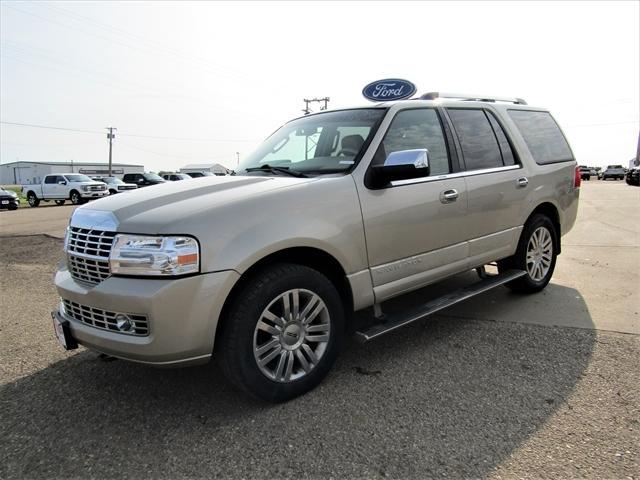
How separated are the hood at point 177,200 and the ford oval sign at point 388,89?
187 cm

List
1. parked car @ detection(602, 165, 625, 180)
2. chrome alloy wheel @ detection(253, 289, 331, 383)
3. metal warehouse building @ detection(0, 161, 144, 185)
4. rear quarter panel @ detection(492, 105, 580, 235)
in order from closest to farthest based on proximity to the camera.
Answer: chrome alloy wheel @ detection(253, 289, 331, 383), rear quarter panel @ detection(492, 105, 580, 235), parked car @ detection(602, 165, 625, 180), metal warehouse building @ detection(0, 161, 144, 185)

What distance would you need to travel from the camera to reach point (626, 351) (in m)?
3.47

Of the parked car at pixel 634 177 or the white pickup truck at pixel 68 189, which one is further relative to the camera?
the parked car at pixel 634 177

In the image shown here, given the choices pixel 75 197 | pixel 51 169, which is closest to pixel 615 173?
pixel 75 197

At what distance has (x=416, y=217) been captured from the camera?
3400mm

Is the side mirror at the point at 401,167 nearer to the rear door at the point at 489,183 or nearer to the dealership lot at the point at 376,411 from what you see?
the rear door at the point at 489,183

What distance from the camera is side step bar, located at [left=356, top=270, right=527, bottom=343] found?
3.07 m

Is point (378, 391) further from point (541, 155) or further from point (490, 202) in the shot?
point (541, 155)

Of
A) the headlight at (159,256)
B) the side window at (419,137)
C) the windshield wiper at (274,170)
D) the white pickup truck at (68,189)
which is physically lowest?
the white pickup truck at (68,189)

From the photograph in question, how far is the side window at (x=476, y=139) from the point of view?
3.99 metres

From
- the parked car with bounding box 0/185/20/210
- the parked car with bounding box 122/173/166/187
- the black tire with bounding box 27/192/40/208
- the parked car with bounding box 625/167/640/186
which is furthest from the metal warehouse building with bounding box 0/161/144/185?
the parked car with bounding box 625/167/640/186

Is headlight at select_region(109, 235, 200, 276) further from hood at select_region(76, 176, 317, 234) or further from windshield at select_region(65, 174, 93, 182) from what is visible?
windshield at select_region(65, 174, 93, 182)

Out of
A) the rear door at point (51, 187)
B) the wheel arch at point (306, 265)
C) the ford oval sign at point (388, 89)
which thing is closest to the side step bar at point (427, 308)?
the wheel arch at point (306, 265)

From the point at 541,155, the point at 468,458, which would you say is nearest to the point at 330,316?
the point at 468,458
